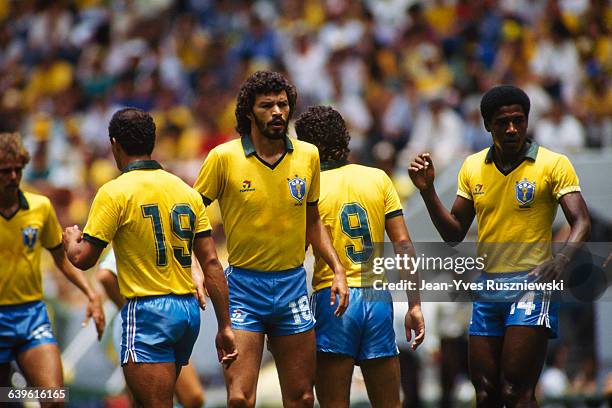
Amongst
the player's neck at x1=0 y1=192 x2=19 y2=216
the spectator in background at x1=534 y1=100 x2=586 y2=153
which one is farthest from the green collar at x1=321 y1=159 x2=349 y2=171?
the spectator in background at x1=534 y1=100 x2=586 y2=153

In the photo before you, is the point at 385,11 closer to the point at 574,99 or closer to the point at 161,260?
the point at 574,99

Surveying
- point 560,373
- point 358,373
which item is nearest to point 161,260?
point 358,373

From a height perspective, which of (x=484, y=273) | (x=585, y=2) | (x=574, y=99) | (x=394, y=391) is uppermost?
(x=585, y=2)

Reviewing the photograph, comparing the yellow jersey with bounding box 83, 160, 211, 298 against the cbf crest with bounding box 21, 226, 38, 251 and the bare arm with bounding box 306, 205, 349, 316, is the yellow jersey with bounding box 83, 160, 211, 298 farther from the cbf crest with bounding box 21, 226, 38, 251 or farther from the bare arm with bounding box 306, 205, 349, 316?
the cbf crest with bounding box 21, 226, 38, 251

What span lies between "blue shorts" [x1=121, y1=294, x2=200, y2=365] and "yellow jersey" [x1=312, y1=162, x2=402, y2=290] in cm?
133

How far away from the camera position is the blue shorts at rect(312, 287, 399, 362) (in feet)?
28.5

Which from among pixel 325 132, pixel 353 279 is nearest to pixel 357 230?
pixel 353 279

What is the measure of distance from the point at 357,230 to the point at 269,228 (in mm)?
817

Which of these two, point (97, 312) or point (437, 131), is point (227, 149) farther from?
point (437, 131)

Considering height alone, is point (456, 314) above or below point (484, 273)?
below

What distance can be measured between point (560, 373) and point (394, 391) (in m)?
4.21

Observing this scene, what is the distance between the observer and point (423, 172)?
28.8 feet

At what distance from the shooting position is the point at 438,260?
9.36 meters

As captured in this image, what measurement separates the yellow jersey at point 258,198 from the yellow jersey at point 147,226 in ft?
1.25
